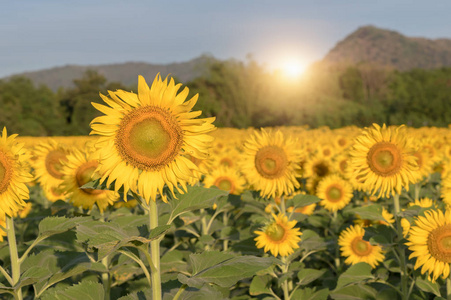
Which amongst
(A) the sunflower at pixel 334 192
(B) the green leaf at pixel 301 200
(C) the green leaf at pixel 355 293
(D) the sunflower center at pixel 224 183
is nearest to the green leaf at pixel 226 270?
(C) the green leaf at pixel 355 293

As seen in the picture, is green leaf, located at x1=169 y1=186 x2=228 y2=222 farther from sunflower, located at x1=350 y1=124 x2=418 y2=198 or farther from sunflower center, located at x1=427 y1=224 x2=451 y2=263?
sunflower, located at x1=350 y1=124 x2=418 y2=198

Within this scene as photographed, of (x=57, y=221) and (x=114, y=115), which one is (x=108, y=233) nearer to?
(x=114, y=115)

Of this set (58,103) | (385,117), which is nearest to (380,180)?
(385,117)

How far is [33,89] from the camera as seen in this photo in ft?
197

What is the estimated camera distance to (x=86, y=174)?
3988 millimetres

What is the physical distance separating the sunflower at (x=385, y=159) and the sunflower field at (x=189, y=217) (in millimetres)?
11

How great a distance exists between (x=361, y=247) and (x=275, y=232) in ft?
4.78

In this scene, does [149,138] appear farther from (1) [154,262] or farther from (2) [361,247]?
(2) [361,247]

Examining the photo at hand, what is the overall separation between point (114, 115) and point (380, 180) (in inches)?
118

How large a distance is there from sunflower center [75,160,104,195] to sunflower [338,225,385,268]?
110 inches

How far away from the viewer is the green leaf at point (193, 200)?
7.99ft

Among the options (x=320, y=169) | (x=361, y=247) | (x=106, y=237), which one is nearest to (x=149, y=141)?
(x=106, y=237)

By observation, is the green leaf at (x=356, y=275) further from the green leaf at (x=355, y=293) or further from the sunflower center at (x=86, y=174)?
the sunflower center at (x=86, y=174)

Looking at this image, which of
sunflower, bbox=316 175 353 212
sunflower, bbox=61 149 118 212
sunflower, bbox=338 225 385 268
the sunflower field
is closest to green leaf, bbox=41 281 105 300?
the sunflower field
